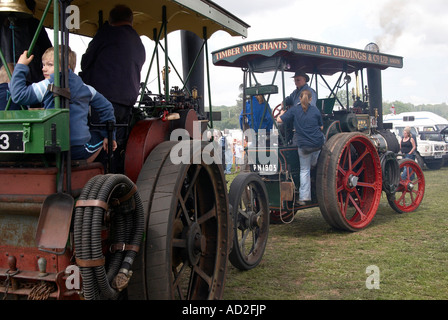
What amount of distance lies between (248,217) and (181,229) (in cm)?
158

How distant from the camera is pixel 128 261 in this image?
81.5 inches

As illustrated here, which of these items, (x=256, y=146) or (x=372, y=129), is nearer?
(x=256, y=146)

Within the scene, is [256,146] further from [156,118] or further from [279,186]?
[156,118]

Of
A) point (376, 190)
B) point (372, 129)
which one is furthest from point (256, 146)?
point (372, 129)

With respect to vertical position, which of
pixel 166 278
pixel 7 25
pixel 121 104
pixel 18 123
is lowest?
pixel 166 278

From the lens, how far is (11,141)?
1885 millimetres

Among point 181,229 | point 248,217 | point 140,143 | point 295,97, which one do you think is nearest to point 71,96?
point 140,143

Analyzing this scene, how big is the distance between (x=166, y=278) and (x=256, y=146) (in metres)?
3.62

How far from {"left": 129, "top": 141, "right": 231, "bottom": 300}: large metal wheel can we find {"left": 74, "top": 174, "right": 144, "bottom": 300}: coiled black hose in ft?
0.40

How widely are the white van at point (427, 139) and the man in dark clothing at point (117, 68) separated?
1254 centimetres

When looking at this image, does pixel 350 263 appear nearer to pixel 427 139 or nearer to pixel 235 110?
pixel 427 139

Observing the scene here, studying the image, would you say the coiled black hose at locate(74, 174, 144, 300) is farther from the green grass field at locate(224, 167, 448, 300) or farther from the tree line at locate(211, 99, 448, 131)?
the tree line at locate(211, 99, 448, 131)

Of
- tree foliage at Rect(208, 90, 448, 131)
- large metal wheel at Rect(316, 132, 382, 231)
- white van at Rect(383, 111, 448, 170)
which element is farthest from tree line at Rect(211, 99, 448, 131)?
large metal wheel at Rect(316, 132, 382, 231)
